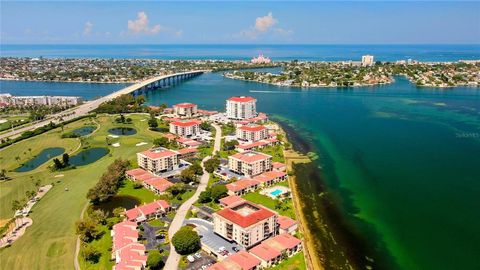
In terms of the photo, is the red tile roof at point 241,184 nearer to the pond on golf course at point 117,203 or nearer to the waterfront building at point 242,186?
the waterfront building at point 242,186

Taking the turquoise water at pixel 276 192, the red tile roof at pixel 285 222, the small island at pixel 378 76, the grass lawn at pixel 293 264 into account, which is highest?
the small island at pixel 378 76

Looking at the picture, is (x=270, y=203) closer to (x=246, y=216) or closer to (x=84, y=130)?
(x=246, y=216)

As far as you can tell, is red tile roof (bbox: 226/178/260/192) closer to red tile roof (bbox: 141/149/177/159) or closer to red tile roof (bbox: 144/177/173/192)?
red tile roof (bbox: 144/177/173/192)

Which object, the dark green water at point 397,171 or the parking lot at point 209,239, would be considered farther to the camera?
the dark green water at point 397,171

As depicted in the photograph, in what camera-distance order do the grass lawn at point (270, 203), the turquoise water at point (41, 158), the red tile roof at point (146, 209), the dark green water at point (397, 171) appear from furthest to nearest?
the turquoise water at point (41, 158) < the grass lawn at point (270, 203) < the red tile roof at point (146, 209) < the dark green water at point (397, 171)

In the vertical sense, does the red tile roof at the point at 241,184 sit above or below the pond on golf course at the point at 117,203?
above

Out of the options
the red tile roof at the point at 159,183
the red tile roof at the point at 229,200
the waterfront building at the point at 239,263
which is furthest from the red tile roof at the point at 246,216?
the red tile roof at the point at 159,183
